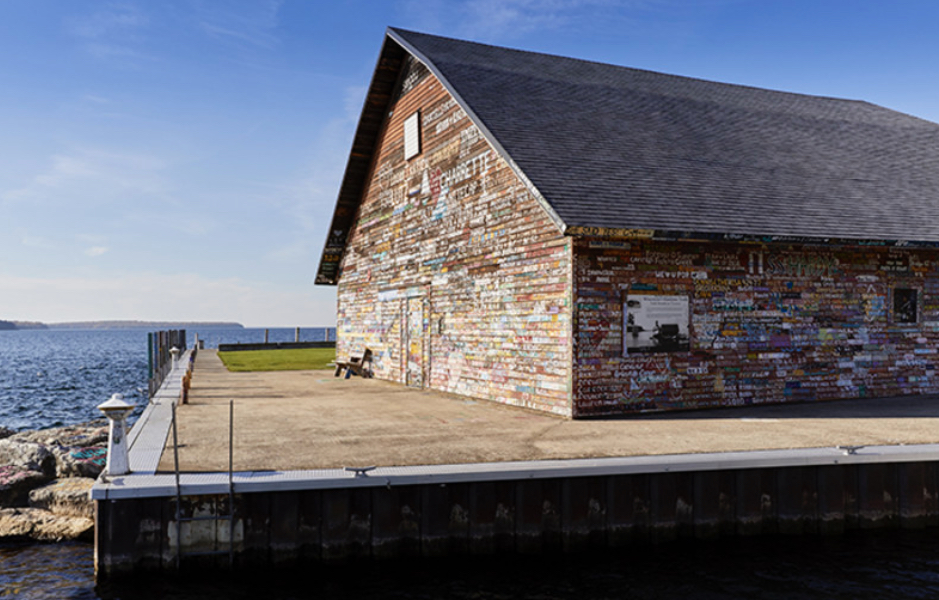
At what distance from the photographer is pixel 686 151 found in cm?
1617

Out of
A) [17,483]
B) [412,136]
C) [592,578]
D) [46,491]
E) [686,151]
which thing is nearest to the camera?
[592,578]

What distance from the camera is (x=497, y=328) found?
49.6 ft

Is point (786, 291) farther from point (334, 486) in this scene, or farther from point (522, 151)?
point (334, 486)

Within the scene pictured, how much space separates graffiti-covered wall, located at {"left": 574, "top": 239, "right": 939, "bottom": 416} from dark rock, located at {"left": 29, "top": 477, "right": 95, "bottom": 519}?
7.45 m

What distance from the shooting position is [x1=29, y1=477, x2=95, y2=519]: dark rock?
34.0 feet

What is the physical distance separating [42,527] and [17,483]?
4.11 ft

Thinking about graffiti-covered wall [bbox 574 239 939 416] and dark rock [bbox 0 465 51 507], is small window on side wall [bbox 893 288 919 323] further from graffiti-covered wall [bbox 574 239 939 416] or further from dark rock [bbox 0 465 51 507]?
dark rock [bbox 0 465 51 507]

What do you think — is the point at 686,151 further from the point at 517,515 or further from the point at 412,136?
the point at 517,515

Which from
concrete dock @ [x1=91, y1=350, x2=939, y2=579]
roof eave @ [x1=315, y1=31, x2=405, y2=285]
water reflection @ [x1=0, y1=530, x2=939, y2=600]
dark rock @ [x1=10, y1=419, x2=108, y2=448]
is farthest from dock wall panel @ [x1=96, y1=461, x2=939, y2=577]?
roof eave @ [x1=315, y1=31, x2=405, y2=285]

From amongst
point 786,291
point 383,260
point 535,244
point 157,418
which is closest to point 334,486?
point 157,418

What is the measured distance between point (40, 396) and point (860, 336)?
106 feet

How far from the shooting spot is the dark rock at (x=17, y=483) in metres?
10.6

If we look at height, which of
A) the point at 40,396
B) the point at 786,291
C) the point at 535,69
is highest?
the point at 535,69

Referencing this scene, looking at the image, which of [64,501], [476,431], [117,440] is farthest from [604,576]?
[64,501]
